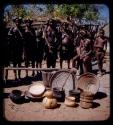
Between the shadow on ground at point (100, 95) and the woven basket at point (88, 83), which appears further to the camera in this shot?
the shadow on ground at point (100, 95)

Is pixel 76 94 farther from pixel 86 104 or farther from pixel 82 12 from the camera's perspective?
pixel 82 12

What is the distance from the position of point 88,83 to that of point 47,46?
8.56 feet

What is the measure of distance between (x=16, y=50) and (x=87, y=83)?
2.62 metres

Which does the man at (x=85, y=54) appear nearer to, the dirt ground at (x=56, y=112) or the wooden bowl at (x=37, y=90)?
the dirt ground at (x=56, y=112)

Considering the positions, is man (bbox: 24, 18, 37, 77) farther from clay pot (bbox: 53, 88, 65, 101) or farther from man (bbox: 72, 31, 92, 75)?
clay pot (bbox: 53, 88, 65, 101)

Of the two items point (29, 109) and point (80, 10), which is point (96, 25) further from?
point (29, 109)

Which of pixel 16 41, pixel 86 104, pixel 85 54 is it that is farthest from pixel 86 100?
pixel 16 41

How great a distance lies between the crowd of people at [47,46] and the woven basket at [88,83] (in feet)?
4.71

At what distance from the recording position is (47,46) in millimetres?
9953

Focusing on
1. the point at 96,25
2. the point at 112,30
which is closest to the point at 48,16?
the point at 96,25

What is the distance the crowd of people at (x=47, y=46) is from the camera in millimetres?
9215

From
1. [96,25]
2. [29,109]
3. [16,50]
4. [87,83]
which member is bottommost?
[29,109]

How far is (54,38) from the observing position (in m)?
10.0

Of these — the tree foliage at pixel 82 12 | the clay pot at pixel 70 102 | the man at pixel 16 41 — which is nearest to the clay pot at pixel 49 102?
the clay pot at pixel 70 102
